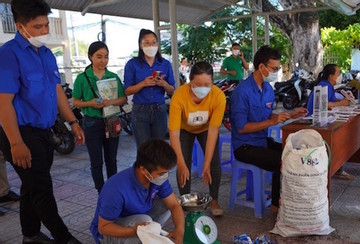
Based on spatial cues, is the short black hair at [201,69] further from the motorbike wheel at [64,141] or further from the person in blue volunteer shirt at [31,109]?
the motorbike wheel at [64,141]

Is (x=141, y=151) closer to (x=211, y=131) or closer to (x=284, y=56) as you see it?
(x=211, y=131)

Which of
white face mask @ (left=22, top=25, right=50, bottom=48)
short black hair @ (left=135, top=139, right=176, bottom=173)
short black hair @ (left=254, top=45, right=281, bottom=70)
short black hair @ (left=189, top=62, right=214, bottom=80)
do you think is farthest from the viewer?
short black hair @ (left=254, top=45, right=281, bottom=70)

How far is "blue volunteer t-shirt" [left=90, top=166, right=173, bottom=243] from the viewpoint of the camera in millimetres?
1925

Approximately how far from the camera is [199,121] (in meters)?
2.91

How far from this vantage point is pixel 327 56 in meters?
14.3

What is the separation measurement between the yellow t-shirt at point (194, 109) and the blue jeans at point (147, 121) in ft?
1.23

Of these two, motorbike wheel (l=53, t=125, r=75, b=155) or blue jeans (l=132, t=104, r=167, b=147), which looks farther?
motorbike wheel (l=53, t=125, r=75, b=155)

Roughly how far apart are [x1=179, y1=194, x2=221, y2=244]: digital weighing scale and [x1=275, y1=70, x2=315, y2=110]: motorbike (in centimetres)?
731

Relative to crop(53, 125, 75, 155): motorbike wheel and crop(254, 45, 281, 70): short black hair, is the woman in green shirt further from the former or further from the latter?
crop(53, 125, 75, 155): motorbike wheel

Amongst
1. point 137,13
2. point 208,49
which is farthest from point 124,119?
point 208,49

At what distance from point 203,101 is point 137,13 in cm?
521

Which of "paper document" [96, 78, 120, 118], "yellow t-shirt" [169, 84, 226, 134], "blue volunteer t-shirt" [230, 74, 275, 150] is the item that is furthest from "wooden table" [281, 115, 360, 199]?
"paper document" [96, 78, 120, 118]

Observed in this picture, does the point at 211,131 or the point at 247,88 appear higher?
the point at 247,88

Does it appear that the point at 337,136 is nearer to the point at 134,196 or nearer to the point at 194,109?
the point at 194,109
